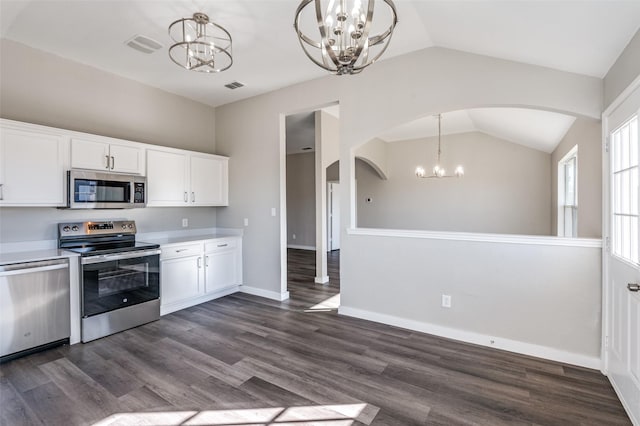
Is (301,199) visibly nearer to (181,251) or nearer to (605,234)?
(181,251)

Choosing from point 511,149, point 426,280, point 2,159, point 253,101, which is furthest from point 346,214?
point 511,149

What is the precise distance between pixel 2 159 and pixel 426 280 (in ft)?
13.9

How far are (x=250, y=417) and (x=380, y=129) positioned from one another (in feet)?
9.92

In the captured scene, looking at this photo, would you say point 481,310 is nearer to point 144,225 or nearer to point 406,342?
point 406,342

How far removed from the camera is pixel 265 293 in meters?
4.64

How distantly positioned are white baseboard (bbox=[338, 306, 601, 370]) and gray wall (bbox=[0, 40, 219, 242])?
10.1ft

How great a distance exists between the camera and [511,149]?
6512 mm

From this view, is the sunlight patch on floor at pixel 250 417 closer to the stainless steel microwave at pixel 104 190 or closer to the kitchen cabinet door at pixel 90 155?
the stainless steel microwave at pixel 104 190

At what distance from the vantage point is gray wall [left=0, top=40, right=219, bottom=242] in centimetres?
313

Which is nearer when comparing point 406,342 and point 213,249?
point 406,342

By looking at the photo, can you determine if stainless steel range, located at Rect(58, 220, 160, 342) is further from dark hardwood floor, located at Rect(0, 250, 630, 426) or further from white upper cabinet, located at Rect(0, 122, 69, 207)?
white upper cabinet, located at Rect(0, 122, 69, 207)

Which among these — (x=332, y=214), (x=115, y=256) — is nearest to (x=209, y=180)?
(x=115, y=256)

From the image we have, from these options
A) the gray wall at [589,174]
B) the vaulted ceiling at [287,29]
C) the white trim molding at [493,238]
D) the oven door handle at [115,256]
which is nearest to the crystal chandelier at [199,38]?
the vaulted ceiling at [287,29]

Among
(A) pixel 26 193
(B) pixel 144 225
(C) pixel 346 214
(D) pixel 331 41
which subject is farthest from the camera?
(B) pixel 144 225
